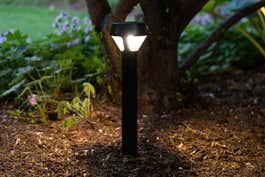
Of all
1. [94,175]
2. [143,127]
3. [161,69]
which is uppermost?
[161,69]

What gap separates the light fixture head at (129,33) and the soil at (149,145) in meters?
0.48

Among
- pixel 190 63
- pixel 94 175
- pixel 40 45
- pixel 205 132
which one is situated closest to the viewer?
pixel 94 175

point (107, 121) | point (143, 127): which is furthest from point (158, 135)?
point (107, 121)

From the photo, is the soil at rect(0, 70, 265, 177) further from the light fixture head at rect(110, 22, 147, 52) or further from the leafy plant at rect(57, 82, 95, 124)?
the light fixture head at rect(110, 22, 147, 52)

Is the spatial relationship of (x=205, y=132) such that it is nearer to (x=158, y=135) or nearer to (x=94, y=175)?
(x=158, y=135)

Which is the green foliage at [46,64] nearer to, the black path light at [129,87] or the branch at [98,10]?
the branch at [98,10]

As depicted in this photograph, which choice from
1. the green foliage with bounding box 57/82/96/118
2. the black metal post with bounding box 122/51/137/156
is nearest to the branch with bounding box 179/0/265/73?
the green foliage with bounding box 57/82/96/118

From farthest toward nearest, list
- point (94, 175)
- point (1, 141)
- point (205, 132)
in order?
1. point (205, 132)
2. point (1, 141)
3. point (94, 175)

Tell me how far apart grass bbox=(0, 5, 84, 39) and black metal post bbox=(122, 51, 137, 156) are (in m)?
1.95

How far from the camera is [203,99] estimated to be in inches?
119

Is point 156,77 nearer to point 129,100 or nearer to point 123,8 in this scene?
point 123,8

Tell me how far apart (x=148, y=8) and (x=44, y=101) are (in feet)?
2.44

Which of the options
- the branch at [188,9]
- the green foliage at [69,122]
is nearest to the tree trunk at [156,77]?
the branch at [188,9]

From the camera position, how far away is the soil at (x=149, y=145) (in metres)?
2.04
